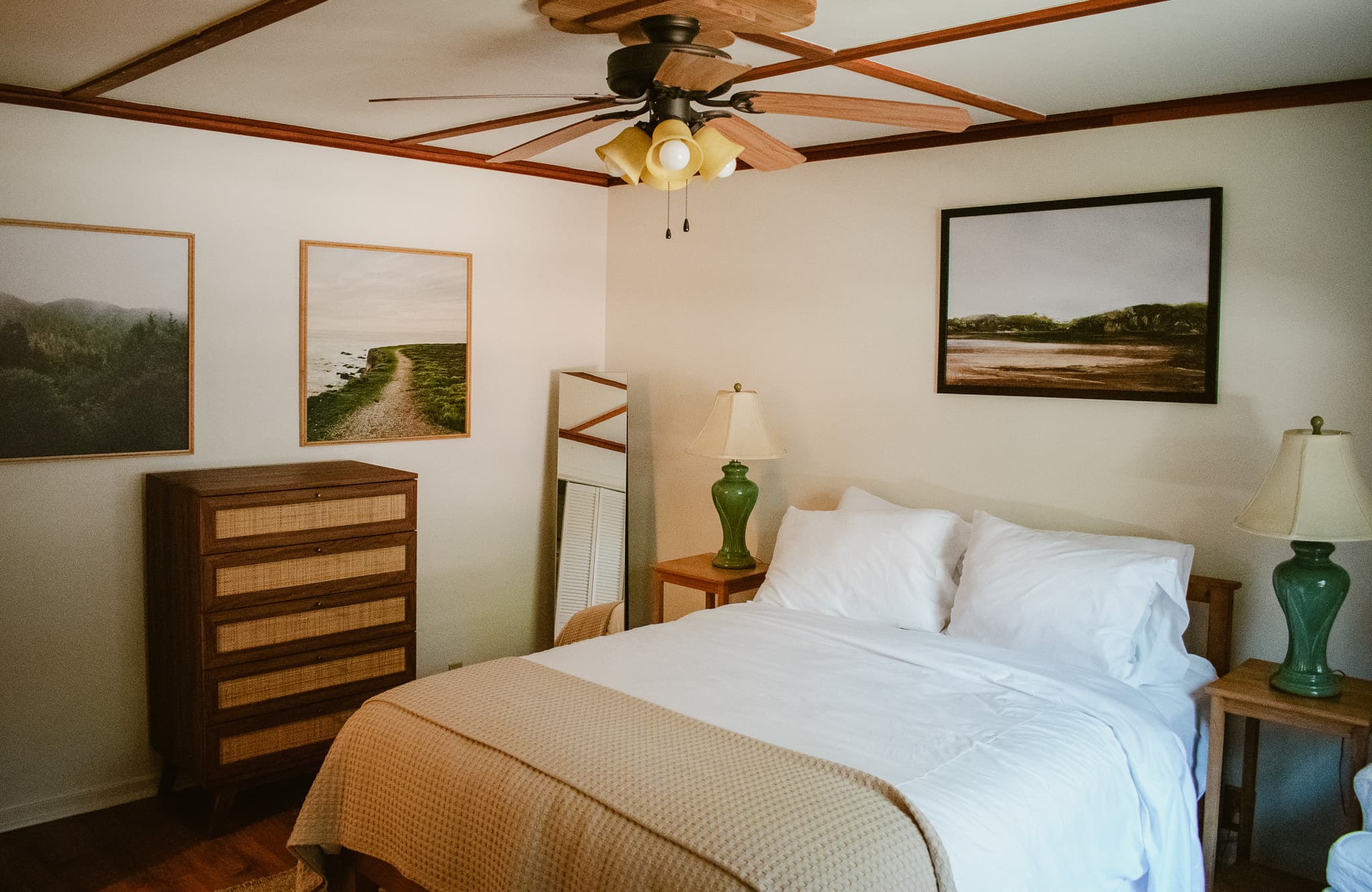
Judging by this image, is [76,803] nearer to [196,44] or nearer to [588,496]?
[588,496]

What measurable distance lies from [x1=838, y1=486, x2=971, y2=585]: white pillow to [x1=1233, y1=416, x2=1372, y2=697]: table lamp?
0.94 metres

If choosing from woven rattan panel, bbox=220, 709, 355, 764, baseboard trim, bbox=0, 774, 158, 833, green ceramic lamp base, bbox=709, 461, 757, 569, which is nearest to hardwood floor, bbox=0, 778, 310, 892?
baseboard trim, bbox=0, 774, 158, 833

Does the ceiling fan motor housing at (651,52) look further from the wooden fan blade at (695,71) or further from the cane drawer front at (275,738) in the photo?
the cane drawer front at (275,738)

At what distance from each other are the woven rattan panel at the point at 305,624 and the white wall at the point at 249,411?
1.73 ft

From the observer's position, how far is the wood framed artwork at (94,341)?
11.1ft

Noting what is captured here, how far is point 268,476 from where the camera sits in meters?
3.65

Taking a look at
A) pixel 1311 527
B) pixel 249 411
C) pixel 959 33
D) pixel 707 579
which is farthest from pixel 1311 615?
pixel 249 411

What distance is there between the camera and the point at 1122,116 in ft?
11.2

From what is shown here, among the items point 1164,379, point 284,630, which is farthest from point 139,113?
point 1164,379

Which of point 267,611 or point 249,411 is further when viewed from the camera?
point 249,411

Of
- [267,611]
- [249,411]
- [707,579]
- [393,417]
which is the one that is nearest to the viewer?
[267,611]

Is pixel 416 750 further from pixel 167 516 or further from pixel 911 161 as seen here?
pixel 911 161

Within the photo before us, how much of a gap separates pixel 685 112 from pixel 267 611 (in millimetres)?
2267

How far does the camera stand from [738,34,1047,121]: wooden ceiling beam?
2.57 metres
